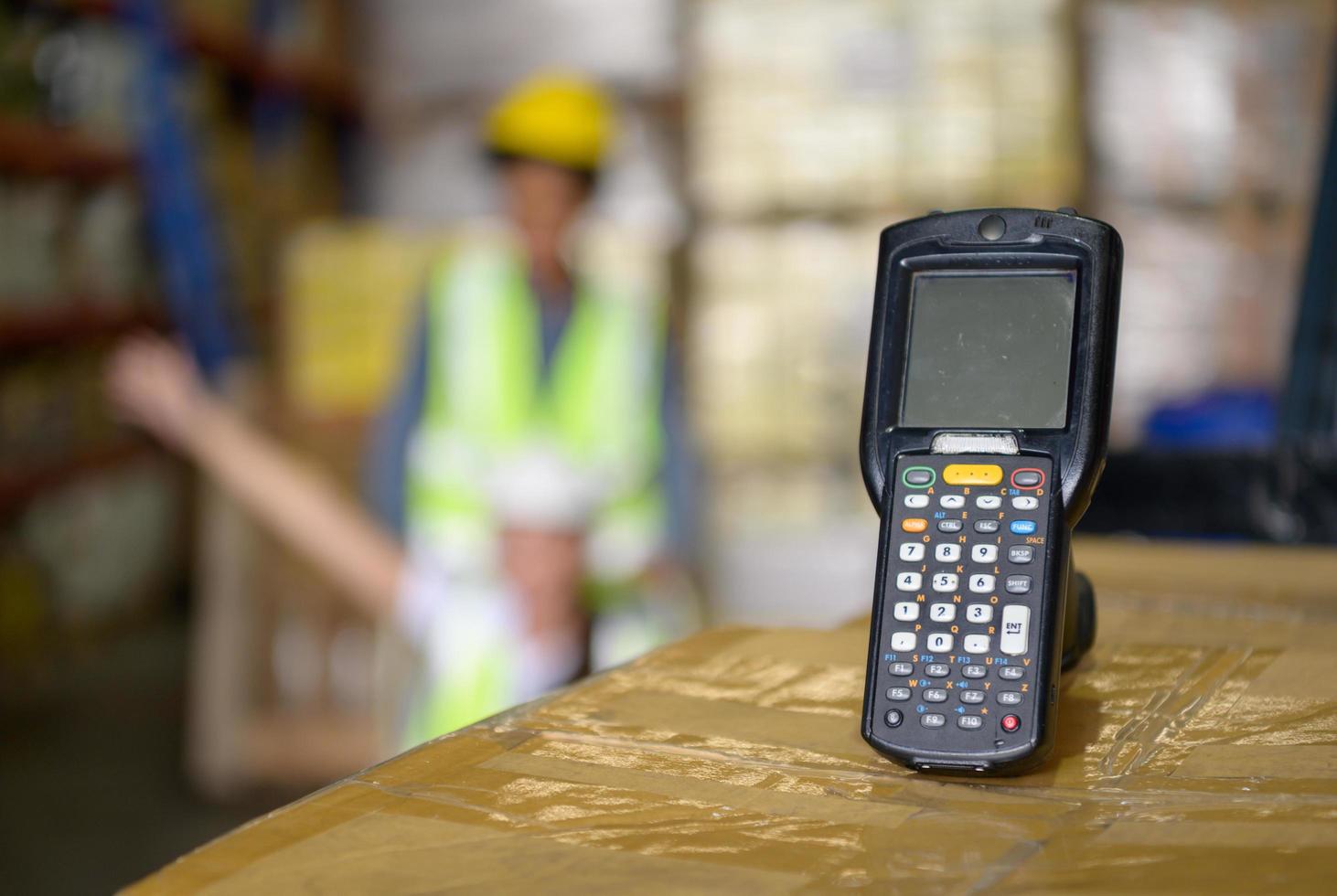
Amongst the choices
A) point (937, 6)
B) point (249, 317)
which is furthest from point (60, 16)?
point (937, 6)

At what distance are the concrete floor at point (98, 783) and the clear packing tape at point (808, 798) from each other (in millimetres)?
2841

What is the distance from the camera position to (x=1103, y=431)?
0.88m

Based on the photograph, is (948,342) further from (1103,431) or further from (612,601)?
(612,601)

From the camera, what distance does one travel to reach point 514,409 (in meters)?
3.08

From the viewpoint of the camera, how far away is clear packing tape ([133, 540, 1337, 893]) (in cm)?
64

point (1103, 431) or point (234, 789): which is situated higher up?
point (1103, 431)

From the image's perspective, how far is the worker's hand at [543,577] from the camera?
116 inches

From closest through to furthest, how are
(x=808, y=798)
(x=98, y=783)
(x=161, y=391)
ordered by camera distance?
(x=808, y=798) → (x=161, y=391) → (x=98, y=783)

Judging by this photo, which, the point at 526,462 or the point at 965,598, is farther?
the point at 526,462

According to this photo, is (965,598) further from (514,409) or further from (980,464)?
(514,409)

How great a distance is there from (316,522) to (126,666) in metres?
2.21

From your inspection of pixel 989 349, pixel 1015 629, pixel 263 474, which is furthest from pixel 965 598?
pixel 263 474

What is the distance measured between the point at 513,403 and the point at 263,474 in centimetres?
89

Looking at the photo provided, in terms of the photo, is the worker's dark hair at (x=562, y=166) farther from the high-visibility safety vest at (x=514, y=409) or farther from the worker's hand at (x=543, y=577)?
the worker's hand at (x=543, y=577)
